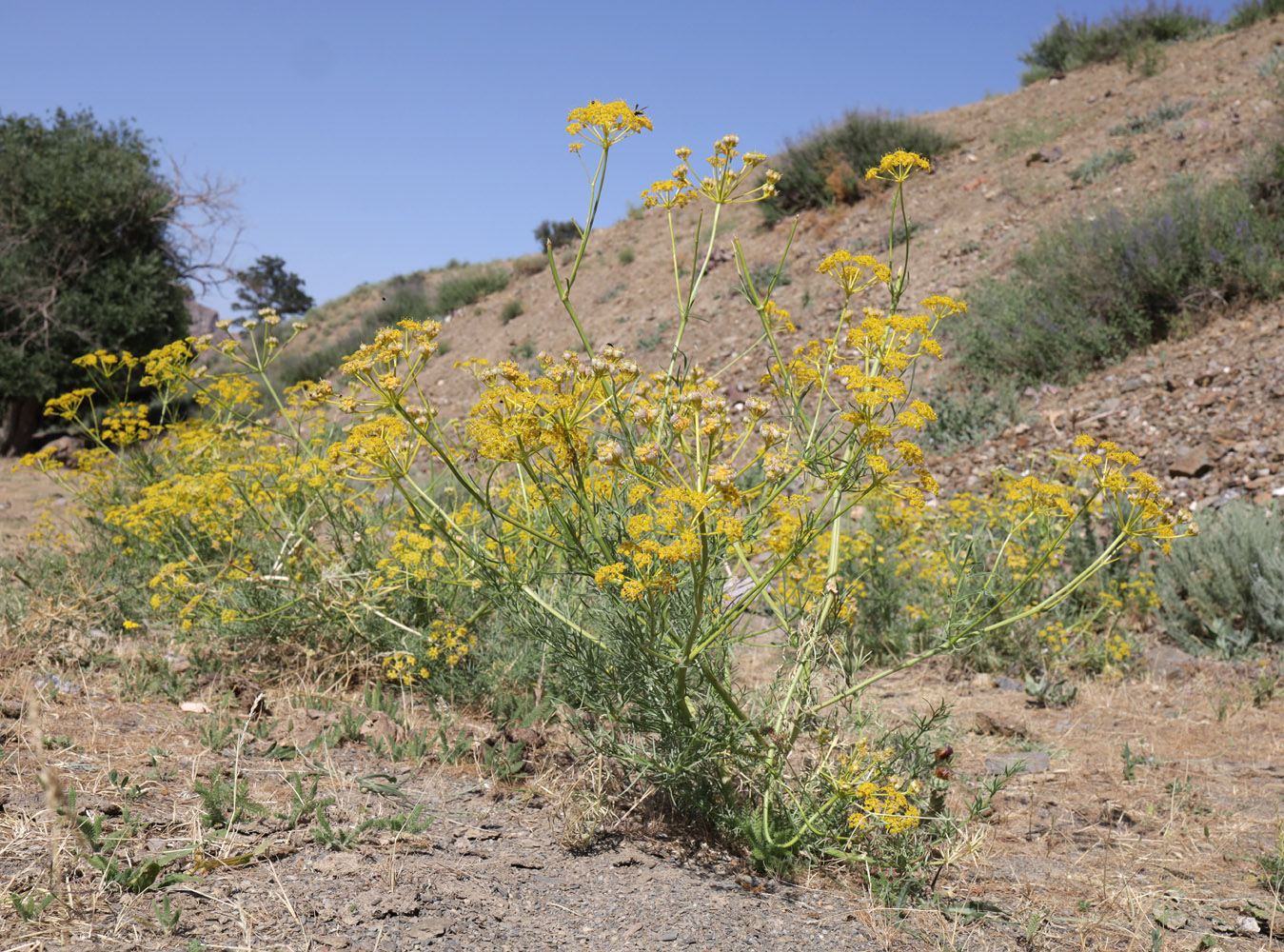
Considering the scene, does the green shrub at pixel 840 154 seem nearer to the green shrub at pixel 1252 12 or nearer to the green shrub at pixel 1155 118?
the green shrub at pixel 1155 118

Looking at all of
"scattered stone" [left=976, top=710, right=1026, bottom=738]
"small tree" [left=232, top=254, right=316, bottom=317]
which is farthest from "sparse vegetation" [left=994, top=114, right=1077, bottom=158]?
"small tree" [left=232, top=254, right=316, bottom=317]

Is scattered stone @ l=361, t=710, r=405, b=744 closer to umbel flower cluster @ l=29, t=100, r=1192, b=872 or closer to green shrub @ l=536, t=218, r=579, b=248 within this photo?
umbel flower cluster @ l=29, t=100, r=1192, b=872

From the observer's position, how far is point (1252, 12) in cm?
1488

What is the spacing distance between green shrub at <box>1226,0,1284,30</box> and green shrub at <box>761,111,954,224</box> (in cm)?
529

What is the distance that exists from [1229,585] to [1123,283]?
14.4 ft

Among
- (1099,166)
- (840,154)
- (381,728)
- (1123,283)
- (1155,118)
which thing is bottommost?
(381,728)

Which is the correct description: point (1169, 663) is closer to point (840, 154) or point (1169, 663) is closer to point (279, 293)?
point (840, 154)

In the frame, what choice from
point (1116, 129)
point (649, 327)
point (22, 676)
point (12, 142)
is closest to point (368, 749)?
point (22, 676)

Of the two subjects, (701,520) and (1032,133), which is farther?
(1032,133)

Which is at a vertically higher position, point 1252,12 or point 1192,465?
point 1252,12

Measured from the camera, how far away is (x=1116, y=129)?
495 inches

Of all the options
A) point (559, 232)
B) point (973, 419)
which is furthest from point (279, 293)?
point (973, 419)

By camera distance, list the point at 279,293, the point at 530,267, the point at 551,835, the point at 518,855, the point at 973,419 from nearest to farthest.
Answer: the point at 518,855, the point at 551,835, the point at 973,419, the point at 530,267, the point at 279,293

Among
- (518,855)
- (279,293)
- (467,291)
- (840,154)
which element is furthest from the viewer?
(279,293)
